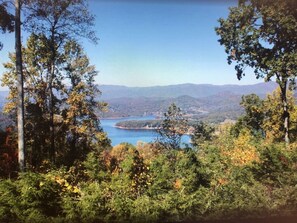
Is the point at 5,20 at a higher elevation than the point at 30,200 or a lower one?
higher

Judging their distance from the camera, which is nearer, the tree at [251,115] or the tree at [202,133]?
the tree at [251,115]

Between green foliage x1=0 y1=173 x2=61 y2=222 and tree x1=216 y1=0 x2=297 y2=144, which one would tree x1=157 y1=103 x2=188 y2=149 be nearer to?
tree x1=216 y1=0 x2=297 y2=144

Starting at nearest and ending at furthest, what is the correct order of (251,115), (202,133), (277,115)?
(277,115) < (251,115) < (202,133)

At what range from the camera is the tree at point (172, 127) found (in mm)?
33125

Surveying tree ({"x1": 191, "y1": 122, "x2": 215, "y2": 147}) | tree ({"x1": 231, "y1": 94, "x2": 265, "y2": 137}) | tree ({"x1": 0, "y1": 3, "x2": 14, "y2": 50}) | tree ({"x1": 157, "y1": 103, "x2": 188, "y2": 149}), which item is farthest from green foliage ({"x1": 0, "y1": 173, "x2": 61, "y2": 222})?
tree ({"x1": 191, "y1": 122, "x2": 215, "y2": 147})

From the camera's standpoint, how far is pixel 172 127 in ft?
109

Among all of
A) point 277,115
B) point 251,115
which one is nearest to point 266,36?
point 277,115

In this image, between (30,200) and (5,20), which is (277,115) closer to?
(5,20)

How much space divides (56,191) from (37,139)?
7289mm

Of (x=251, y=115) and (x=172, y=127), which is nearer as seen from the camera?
(x=172, y=127)

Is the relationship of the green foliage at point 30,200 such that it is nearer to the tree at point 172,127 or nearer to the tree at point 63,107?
the tree at point 63,107

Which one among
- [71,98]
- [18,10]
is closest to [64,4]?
[18,10]

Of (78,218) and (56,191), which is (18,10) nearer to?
(56,191)

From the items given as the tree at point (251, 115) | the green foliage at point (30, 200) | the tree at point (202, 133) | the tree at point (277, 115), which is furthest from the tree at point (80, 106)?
the tree at point (202, 133)
